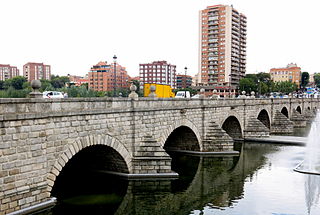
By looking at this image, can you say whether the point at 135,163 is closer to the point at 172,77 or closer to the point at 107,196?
the point at 107,196

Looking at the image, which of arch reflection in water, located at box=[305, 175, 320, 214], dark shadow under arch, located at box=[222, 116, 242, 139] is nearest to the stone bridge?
dark shadow under arch, located at box=[222, 116, 242, 139]

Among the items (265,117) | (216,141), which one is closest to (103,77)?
(265,117)

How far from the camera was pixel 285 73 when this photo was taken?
14275 centimetres

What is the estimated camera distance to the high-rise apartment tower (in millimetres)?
94312

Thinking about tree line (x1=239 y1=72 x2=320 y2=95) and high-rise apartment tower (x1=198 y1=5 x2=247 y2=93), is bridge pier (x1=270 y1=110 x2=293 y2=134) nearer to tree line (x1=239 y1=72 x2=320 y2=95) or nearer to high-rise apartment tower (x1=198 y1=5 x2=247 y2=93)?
tree line (x1=239 y1=72 x2=320 y2=95)

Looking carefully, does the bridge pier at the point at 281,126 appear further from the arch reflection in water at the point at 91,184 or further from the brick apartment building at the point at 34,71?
the brick apartment building at the point at 34,71

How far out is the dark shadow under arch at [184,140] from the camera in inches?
977

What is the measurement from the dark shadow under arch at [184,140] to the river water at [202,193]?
2.79m

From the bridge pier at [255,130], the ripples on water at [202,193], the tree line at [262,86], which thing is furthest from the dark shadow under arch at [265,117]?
the tree line at [262,86]

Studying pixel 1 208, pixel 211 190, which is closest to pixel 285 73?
pixel 211 190

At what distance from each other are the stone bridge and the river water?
3.22ft

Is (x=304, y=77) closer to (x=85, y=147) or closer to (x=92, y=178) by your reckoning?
(x=92, y=178)

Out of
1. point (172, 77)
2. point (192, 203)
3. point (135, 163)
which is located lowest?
point (192, 203)

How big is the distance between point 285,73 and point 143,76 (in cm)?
6126
